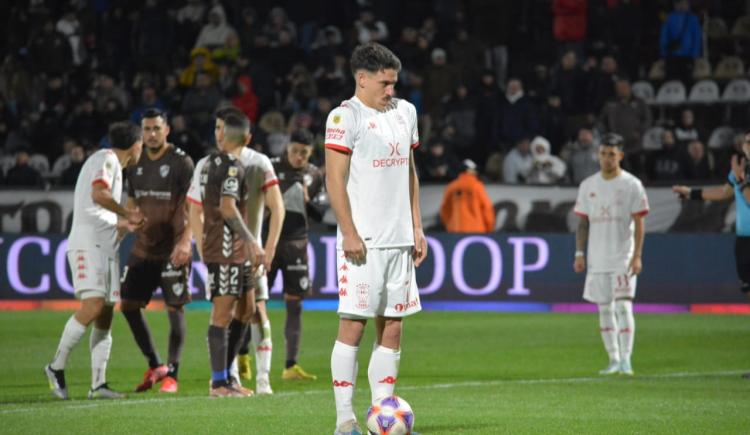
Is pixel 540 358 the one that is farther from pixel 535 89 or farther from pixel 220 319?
pixel 535 89

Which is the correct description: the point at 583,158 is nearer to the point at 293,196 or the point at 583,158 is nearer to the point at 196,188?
the point at 293,196

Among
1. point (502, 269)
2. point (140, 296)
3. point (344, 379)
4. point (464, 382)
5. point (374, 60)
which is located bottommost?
point (464, 382)

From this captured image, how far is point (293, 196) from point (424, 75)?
502 inches

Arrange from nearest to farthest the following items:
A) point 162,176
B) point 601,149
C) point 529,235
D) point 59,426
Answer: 1. point 59,426
2. point 162,176
3. point 601,149
4. point 529,235

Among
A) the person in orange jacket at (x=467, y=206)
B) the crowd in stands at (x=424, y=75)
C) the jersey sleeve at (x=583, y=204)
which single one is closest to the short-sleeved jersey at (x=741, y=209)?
the jersey sleeve at (x=583, y=204)

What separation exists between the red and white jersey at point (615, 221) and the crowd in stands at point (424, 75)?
7.91 meters

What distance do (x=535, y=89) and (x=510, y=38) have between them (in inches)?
87.6

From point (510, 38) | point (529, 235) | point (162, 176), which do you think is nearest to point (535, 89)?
point (510, 38)

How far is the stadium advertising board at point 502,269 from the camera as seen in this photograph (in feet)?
65.7

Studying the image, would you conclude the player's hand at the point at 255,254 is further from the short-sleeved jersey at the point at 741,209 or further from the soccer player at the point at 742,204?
the short-sleeved jersey at the point at 741,209

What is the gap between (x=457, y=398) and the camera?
10891mm

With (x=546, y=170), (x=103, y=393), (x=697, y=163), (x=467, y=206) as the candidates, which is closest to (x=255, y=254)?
(x=103, y=393)

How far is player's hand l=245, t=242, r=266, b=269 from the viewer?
10719 mm

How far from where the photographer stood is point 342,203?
25.8 ft
